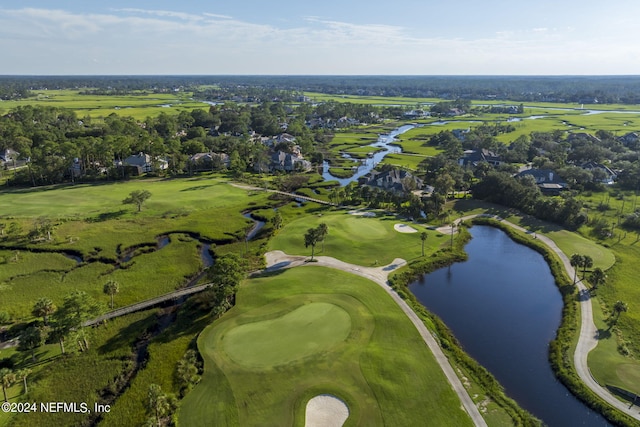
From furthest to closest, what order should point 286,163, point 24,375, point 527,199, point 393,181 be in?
1. point 286,163
2. point 393,181
3. point 527,199
4. point 24,375

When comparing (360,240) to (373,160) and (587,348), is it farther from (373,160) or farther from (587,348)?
(373,160)

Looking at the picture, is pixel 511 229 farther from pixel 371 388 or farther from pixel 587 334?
pixel 371 388

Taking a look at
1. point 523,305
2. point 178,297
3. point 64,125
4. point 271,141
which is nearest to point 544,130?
point 271,141

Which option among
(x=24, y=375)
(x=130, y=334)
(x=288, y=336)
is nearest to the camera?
(x=24, y=375)

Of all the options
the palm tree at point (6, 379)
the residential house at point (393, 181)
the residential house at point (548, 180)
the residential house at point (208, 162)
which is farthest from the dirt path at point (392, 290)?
the residential house at point (208, 162)

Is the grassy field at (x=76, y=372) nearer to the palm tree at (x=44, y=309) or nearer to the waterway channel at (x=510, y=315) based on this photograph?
the palm tree at (x=44, y=309)

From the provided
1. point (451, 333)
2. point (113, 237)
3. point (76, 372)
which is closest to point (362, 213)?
point (451, 333)
